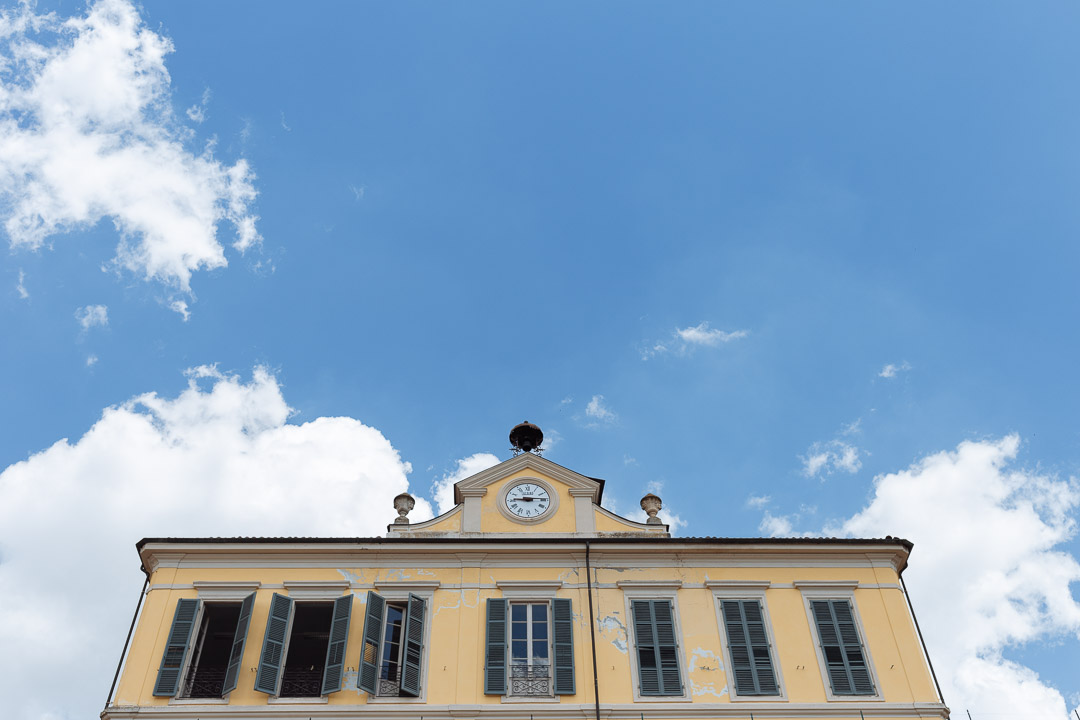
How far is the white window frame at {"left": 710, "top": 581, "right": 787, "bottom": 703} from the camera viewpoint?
1667cm

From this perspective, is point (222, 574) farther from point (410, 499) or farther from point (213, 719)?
point (410, 499)

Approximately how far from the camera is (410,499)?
20750 mm

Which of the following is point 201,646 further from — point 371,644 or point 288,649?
point 371,644

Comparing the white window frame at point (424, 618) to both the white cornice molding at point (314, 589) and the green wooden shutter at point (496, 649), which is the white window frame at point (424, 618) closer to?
the white cornice molding at point (314, 589)

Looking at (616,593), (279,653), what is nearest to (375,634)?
(279,653)

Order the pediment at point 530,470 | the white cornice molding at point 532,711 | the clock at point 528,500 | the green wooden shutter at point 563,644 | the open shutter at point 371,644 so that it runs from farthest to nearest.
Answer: the pediment at point 530,470 < the clock at point 528,500 < the green wooden shutter at point 563,644 < the open shutter at point 371,644 < the white cornice molding at point 532,711

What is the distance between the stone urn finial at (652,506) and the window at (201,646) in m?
9.24

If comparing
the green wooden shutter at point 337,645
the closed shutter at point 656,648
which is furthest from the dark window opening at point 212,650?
the closed shutter at point 656,648

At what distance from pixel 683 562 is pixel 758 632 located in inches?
83.9

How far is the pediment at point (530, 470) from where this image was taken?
2053cm

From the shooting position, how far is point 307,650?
19.5m

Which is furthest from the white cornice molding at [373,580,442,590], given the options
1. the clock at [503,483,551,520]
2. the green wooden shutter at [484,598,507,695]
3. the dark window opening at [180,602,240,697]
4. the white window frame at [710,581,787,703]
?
the white window frame at [710,581,787,703]

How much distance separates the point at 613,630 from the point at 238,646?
7643 millimetres

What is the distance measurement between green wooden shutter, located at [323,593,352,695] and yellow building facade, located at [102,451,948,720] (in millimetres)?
40
